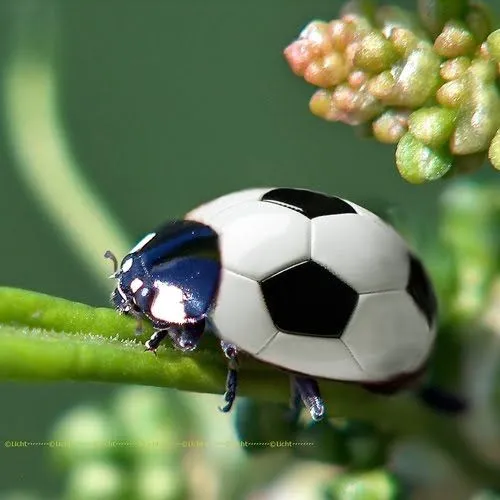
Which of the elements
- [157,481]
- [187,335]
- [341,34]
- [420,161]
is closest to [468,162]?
[420,161]

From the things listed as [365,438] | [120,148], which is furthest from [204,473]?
[120,148]

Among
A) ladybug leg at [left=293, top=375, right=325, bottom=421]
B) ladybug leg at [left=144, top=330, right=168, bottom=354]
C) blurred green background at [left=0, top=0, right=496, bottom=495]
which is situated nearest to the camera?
ladybug leg at [left=144, top=330, right=168, bottom=354]

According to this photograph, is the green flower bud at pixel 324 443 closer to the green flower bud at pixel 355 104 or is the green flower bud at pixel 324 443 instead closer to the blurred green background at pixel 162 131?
the green flower bud at pixel 355 104

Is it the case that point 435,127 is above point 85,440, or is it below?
above

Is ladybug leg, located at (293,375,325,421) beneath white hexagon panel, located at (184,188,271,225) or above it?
beneath

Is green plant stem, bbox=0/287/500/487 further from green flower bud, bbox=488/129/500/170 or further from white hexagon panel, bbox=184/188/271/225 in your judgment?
green flower bud, bbox=488/129/500/170

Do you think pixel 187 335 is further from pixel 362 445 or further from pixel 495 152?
pixel 495 152

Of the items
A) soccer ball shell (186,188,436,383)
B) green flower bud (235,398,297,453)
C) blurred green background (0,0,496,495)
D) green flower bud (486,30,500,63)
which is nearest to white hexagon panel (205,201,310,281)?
soccer ball shell (186,188,436,383)

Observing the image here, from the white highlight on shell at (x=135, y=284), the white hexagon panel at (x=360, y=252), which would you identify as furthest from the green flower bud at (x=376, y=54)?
the white highlight on shell at (x=135, y=284)
